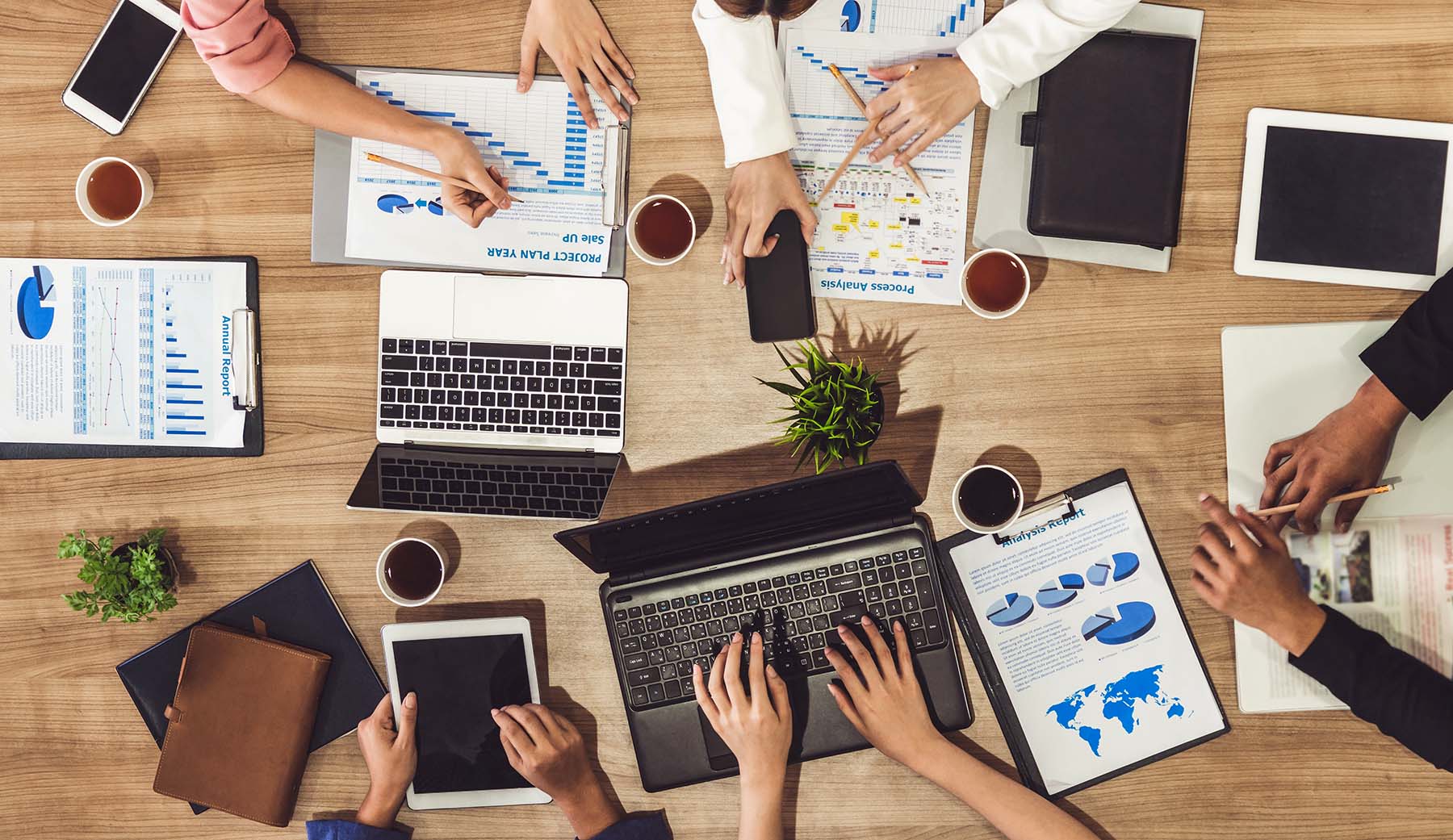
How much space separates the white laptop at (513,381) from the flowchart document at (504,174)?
0.04 m

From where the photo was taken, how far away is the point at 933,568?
1204 millimetres

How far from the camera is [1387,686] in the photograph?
3.84ft

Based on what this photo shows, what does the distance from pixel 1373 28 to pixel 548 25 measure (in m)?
1.16

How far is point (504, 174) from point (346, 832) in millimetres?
999

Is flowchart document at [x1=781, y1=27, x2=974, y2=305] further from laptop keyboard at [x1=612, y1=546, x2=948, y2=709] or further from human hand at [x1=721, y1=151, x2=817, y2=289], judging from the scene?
laptop keyboard at [x1=612, y1=546, x2=948, y2=709]

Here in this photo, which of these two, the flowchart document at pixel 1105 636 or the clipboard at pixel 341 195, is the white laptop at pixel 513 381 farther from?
the flowchart document at pixel 1105 636

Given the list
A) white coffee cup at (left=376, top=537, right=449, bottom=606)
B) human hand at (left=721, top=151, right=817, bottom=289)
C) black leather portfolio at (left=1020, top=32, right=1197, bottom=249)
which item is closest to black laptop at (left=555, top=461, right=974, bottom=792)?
white coffee cup at (left=376, top=537, right=449, bottom=606)

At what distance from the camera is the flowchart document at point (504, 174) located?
125 centimetres

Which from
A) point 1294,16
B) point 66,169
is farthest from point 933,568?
point 66,169

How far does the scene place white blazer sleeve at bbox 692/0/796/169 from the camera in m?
1.17

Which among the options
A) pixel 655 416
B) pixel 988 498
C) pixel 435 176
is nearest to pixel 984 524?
pixel 988 498

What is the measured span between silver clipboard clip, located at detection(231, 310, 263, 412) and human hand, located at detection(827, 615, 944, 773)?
0.94m

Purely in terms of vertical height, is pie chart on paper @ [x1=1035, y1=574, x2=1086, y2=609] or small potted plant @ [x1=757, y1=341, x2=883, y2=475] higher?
small potted plant @ [x1=757, y1=341, x2=883, y2=475]

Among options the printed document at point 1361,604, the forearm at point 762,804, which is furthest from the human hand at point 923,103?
the forearm at point 762,804
